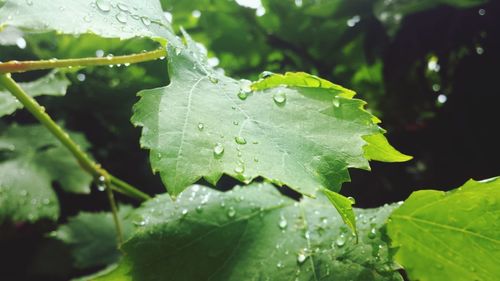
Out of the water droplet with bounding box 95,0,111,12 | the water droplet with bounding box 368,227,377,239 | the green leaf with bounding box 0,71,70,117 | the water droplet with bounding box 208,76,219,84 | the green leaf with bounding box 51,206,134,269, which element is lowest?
the green leaf with bounding box 51,206,134,269

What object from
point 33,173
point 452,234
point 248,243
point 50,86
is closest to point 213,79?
point 248,243

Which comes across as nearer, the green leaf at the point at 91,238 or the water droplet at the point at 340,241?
the water droplet at the point at 340,241

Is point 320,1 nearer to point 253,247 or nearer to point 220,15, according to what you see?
point 220,15

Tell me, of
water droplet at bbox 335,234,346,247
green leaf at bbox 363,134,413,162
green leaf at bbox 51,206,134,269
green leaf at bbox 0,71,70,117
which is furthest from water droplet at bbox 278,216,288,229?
green leaf at bbox 51,206,134,269

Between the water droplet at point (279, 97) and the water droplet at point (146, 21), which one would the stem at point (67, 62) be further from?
the water droplet at point (279, 97)

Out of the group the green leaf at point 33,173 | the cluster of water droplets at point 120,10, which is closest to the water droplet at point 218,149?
the cluster of water droplets at point 120,10

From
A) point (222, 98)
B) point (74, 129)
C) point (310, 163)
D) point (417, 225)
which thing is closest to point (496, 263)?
point (417, 225)

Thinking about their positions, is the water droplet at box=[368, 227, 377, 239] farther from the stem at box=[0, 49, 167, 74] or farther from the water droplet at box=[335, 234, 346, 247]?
the stem at box=[0, 49, 167, 74]
